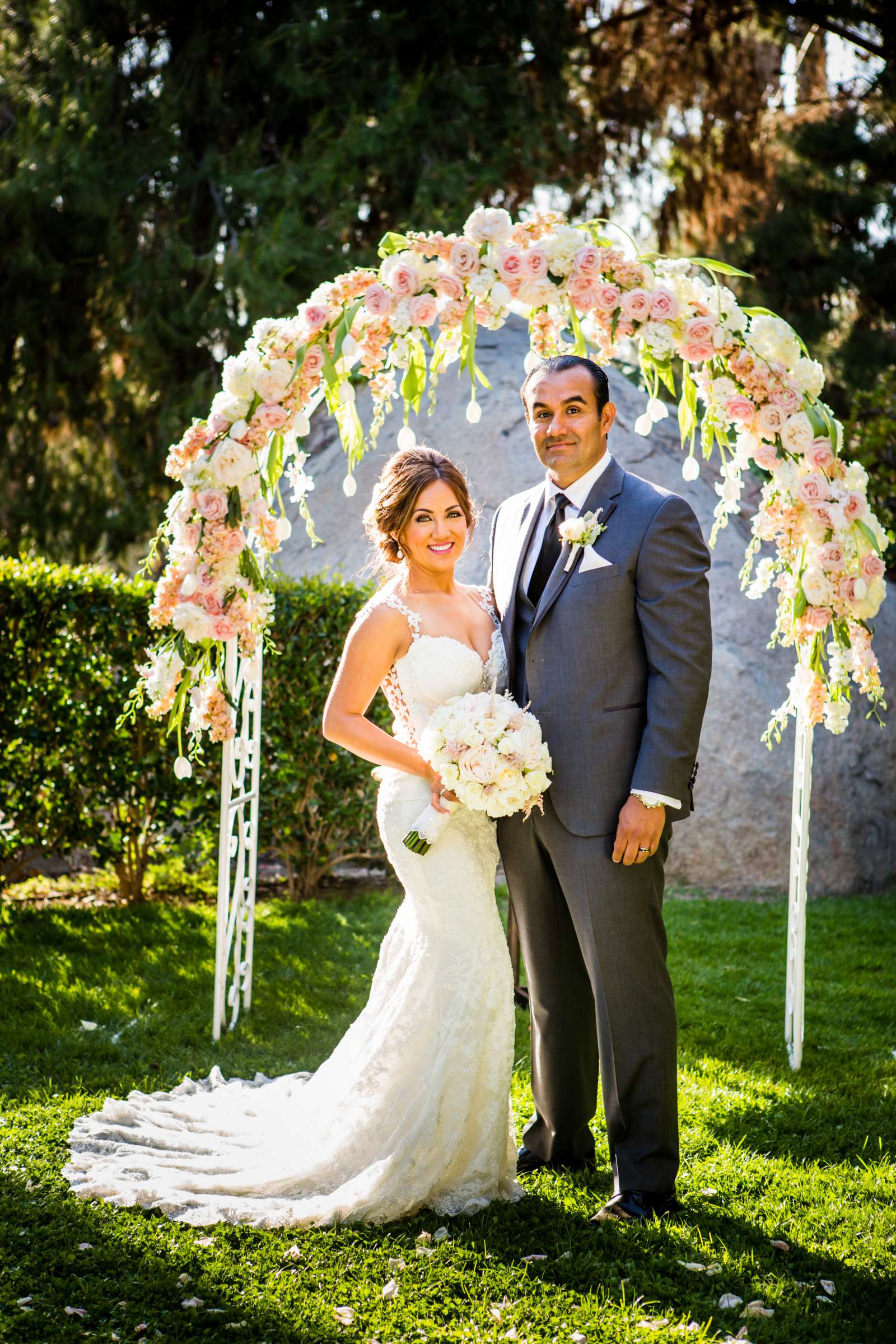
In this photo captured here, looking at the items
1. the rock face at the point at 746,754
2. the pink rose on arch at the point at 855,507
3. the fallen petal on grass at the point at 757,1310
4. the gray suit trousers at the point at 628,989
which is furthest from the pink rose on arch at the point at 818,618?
the rock face at the point at 746,754

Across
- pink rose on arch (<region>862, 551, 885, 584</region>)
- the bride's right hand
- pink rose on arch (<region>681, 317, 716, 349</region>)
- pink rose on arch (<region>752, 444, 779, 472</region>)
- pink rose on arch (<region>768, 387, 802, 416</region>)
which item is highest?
pink rose on arch (<region>681, 317, 716, 349</region>)

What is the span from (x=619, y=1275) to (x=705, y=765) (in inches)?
170

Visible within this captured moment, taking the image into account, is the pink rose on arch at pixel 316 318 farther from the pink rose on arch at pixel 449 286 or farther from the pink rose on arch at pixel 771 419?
the pink rose on arch at pixel 771 419

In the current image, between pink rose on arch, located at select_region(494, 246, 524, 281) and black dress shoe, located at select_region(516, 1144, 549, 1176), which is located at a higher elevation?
pink rose on arch, located at select_region(494, 246, 524, 281)

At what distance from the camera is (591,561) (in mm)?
3434

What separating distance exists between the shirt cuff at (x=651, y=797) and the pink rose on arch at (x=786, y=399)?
1.50m

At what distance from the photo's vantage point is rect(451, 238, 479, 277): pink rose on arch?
12.5 feet

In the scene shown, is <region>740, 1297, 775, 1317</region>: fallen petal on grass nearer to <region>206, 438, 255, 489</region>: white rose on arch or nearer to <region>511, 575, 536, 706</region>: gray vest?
<region>511, 575, 536, 706</region>: gray vest

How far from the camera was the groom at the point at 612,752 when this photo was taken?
10.9 ft

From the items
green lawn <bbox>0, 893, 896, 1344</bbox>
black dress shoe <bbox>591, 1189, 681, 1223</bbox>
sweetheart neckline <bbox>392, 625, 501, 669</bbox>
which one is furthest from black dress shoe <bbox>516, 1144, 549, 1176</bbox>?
sweetheart neckline <bbox>392, 625, 501, 669</bbox>

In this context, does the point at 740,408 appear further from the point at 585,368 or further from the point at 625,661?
the point at 625,661

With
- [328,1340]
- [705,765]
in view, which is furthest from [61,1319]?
[705,765]

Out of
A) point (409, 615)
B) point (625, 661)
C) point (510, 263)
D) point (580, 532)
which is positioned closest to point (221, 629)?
point (409, 615)

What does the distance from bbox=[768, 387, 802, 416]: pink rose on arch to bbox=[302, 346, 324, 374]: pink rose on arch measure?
1579 millimetres
